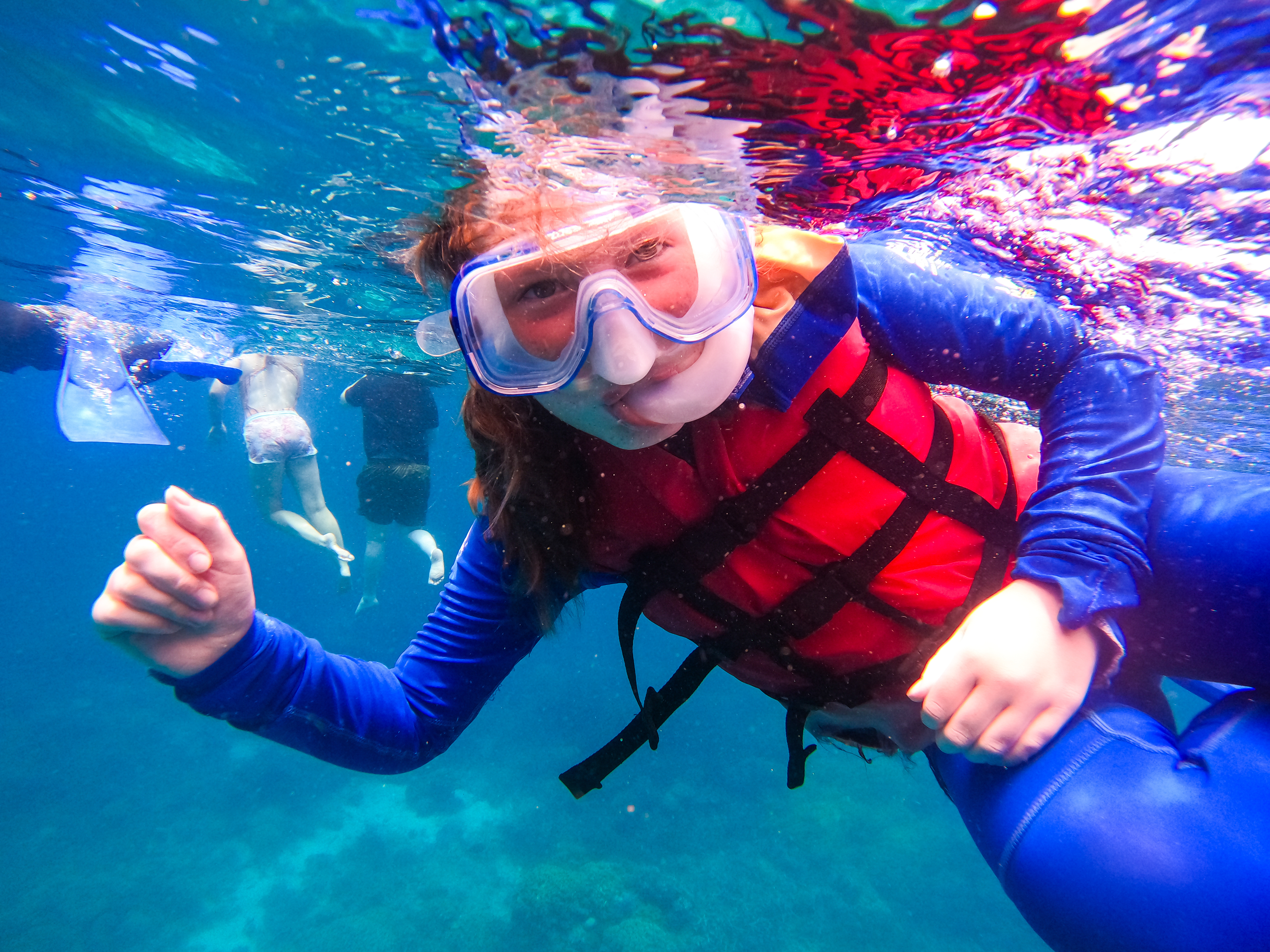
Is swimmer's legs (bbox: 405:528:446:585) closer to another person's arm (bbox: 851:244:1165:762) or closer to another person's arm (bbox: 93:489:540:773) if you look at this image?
another person's arm (bbox: 93:489:540:773)

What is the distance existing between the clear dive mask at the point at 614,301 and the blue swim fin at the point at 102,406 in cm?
440

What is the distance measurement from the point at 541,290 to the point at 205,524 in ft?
4.00

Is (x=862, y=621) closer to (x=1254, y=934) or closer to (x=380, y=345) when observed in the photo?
(x=1254, y=934)

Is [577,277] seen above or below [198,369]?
above

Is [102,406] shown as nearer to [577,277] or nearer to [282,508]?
[282,508]

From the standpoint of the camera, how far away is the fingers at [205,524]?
1589 mm

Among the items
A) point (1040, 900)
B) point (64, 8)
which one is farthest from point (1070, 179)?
point (64, 8)

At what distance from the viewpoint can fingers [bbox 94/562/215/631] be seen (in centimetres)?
163

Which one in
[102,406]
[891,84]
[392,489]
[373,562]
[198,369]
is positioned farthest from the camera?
[373,562]

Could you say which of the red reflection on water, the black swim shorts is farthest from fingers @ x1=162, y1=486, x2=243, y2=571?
the black swim shorts

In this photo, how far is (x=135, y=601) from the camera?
165 cm

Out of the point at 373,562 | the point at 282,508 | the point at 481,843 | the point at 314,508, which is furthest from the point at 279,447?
the point at 481,843

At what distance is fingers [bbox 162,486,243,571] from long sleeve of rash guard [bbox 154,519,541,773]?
0.43 m

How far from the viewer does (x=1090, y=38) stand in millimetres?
2869
